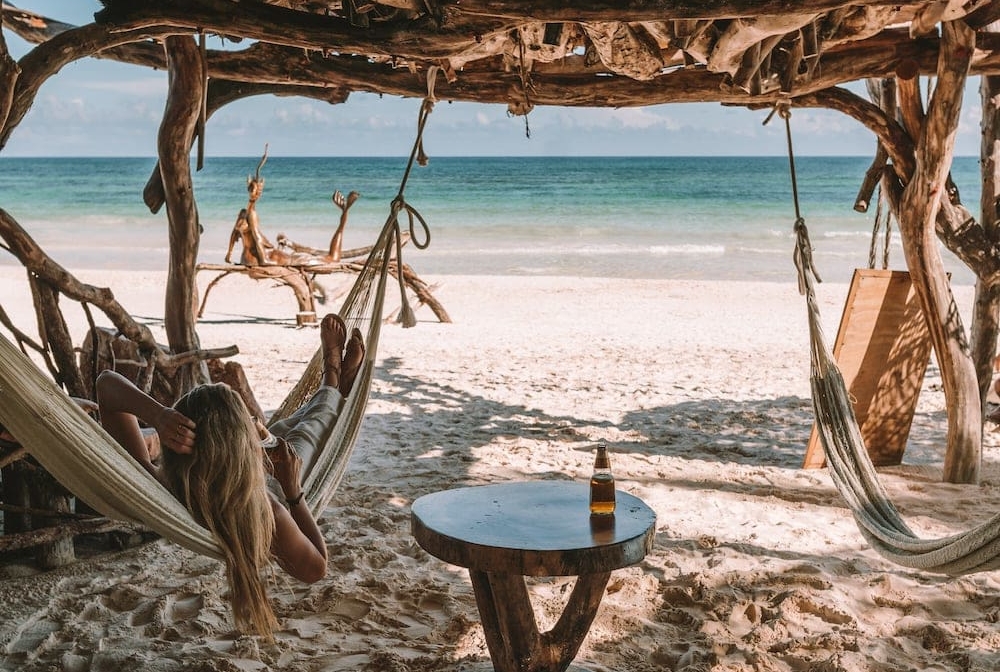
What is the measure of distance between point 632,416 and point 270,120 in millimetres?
36642

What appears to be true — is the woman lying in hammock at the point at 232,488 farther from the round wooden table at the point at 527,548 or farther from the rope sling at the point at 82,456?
the round wooden table at the point at 527,548

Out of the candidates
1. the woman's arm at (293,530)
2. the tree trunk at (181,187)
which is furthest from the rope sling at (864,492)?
the tree trunk at (181,187)

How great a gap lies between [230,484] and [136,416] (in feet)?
1.14

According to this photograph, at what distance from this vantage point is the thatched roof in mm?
2139

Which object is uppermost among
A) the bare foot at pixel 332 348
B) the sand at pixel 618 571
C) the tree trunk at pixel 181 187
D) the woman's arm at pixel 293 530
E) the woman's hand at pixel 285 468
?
the tree trunk at pixel 181 187

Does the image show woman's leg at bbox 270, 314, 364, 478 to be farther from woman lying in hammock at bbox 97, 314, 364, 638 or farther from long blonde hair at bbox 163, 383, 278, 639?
long blonde hair at bbox 163, 383, 278, 639

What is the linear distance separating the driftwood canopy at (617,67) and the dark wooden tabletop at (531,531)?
109 cm

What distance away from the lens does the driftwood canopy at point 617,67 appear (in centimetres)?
218

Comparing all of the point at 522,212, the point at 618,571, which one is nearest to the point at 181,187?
the point at 618,571

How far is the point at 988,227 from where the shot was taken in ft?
10.9

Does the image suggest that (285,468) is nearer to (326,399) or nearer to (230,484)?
(230,484)

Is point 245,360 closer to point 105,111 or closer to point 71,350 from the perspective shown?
point 71,350

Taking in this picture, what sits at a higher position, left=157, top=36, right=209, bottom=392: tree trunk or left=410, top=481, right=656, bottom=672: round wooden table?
left=157, top=36, right=209, bottom=392: tree trunk

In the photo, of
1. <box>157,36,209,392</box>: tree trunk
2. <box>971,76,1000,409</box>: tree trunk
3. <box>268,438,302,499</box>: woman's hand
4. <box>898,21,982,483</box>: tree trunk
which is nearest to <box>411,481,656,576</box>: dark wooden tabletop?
<box>268,438,302,499</box>: woman's hand
